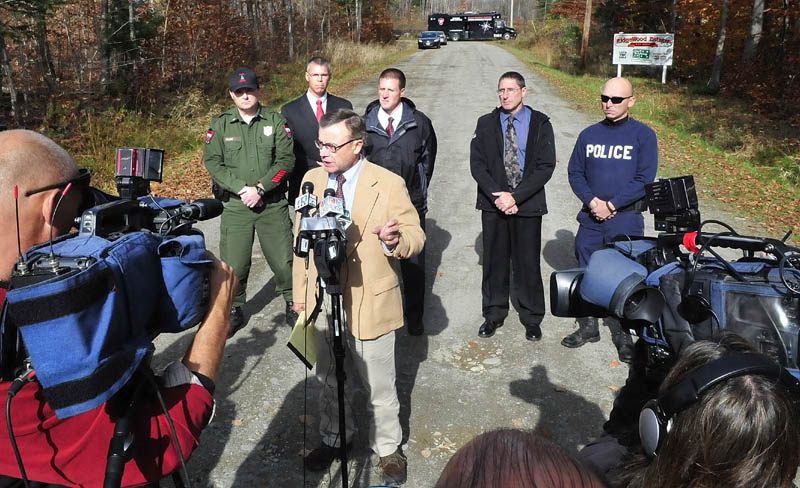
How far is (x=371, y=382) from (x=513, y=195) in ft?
6.87

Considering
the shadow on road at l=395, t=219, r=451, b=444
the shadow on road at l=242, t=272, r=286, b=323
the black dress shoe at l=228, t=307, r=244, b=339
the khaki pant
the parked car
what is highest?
the parked car

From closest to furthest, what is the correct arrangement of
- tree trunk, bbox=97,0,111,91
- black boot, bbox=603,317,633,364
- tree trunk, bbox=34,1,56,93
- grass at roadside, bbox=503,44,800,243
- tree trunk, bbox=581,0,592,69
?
black boot, bbox=603,317,633,364 → grass at roadside, bbox=503,44,800,243 → tree trunk, bbox=34,1,56,93 → tree trunk, bbox=97,0,111,91 → tree trunk, bbox=581,0,592,69

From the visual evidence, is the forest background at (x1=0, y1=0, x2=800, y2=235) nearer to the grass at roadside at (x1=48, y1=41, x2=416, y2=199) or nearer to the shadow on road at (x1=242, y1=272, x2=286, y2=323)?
the grass at roadside at (x1=48, y1=41, x2=416, y2=199)

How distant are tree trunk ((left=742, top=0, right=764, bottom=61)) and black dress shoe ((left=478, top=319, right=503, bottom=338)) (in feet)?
55.5

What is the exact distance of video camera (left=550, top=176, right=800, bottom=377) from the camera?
1.66 meters

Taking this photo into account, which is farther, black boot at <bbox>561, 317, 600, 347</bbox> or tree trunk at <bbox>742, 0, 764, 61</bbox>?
tree trunk at <bbox>742, 0, 764, 61</bbox>

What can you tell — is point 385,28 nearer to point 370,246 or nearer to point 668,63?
point 668,63

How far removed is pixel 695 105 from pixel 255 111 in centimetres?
1525

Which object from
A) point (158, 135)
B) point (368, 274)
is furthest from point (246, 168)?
point (158, 135)

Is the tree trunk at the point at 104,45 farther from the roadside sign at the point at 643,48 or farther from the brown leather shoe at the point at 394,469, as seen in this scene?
the roadside sign at the point at 643,48

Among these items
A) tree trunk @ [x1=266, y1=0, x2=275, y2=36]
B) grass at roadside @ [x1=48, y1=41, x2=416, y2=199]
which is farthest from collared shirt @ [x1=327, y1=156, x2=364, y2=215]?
tree trunk @ [x1=266, y1=0, x2=275, y2=36]

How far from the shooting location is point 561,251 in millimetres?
6738

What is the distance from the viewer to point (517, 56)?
3428 cm

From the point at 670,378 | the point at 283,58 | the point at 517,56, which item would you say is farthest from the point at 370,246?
the point at 517,56
